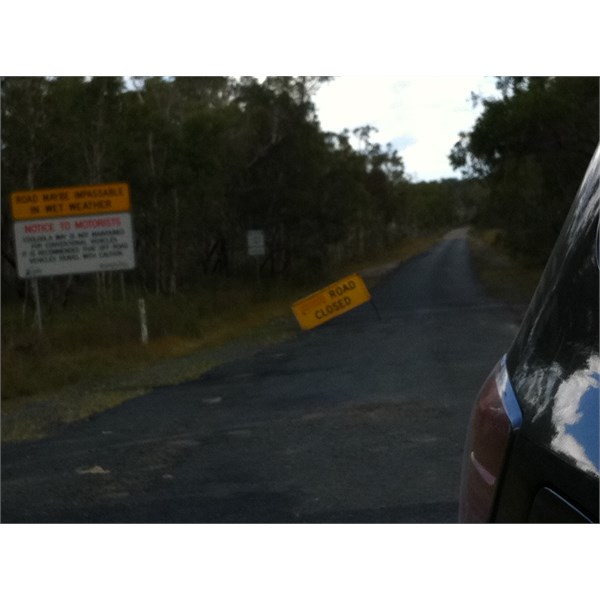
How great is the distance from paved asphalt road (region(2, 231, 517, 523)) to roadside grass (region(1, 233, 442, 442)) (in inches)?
23.4

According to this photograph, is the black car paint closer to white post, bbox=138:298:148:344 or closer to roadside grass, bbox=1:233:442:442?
roadside grass, bbox=1:233:442:442

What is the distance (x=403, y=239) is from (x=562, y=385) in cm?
1237

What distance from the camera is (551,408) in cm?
174

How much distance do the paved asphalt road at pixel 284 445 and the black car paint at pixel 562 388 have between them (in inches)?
125

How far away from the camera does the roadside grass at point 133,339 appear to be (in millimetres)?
11172

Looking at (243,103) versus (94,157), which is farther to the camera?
(94,157)

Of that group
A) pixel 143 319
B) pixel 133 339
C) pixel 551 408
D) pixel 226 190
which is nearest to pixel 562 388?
pixel 551 408

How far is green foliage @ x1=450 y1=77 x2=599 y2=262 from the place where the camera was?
839 cm

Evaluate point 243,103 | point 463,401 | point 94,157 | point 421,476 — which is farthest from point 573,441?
point 94,157

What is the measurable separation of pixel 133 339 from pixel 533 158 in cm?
565

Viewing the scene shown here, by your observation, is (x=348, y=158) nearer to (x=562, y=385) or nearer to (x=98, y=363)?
(x=98, y=363)

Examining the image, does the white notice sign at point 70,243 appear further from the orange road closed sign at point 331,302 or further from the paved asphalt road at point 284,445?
the orange road closed sign at point 331,302

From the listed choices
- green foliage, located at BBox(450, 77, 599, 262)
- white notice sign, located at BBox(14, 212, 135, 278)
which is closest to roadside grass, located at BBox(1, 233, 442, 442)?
green foliage, located at BBox(450, 77, 599, 262)

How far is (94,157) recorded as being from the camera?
640 inches
